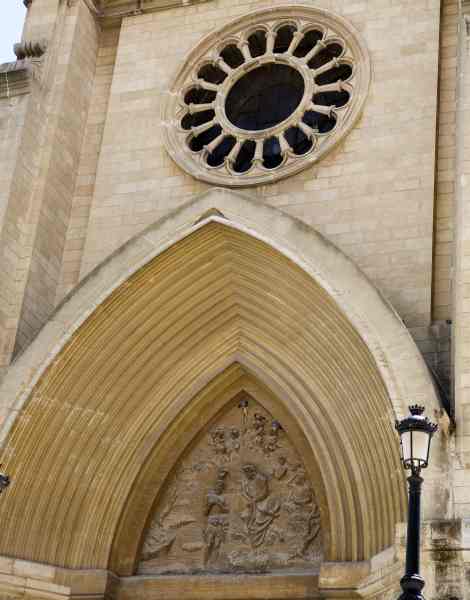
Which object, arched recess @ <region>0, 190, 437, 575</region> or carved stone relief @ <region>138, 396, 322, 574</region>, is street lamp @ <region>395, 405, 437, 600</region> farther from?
carved stone relief @ <region>138, 396, 322, 574</region>

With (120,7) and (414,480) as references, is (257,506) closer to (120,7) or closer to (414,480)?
(414,480)

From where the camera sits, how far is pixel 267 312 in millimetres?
12812

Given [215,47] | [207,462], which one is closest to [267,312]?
[207,462]

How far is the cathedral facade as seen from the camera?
38.4 ft

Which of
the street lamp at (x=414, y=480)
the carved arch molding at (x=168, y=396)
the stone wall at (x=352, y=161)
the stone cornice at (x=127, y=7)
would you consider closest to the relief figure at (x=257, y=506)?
the carved arch molding at (x=168, y=396)

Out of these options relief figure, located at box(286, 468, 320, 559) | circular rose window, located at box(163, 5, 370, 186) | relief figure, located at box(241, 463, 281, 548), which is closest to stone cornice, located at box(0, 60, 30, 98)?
circular rose window, located at box(163, 5, 370, 186)

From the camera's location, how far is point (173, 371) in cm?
1320

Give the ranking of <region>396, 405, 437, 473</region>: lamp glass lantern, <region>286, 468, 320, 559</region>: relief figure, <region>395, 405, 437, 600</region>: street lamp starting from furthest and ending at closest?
<region>286, 468, 320, 559</region>: relief figure
<region>396, 405, 437, 473</region>: lamp glass lantern
<region>395, 405, 437, 600</region>: street lamp

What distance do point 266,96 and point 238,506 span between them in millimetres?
5053

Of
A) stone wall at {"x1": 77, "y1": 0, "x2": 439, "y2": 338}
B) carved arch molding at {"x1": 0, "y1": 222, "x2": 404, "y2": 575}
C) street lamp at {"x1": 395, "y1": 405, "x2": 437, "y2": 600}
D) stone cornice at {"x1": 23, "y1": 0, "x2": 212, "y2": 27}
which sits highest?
stone cornice at {"x1": 23, "y1": 0, "x2": 212, "y2": 27}

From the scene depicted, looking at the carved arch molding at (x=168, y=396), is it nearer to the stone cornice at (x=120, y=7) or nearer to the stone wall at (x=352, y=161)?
the stone wall at (x=352, y=161)

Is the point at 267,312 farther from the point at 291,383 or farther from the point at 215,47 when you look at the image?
the point at 215,47

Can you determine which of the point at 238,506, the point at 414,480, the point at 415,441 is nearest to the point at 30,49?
the point at 238,506

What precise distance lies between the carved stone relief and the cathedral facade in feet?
0.08
